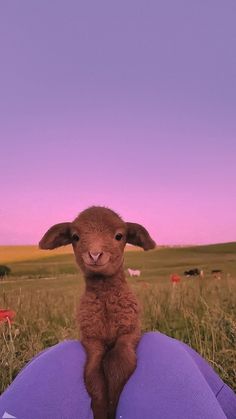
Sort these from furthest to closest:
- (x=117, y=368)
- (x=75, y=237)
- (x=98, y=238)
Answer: (x=75, y=237)
(x=98, y=238)
(x=117, y=368)

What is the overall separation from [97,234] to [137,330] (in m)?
0.59

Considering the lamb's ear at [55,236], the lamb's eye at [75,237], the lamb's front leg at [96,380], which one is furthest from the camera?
the lamb's ear at [55,236]

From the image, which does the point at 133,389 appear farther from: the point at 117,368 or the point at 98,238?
the point at 98,238

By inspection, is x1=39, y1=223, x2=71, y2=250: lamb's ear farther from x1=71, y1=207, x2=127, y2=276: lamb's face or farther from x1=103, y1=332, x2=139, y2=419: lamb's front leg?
x1=103, y1=332, x2=139, y2=419: lamb's front leg

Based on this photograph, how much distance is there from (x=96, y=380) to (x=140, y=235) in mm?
801

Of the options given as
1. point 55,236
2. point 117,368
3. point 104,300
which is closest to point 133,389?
point 117,368

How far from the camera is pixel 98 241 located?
9.53 feet

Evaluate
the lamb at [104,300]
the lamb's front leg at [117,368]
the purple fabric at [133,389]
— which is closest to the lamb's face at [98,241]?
the lamb at [104,300]

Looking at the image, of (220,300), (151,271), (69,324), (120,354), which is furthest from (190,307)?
(151,271)

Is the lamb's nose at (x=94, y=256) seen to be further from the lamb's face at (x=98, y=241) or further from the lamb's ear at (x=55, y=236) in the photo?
the lamb's ear at (x=55, y=236)

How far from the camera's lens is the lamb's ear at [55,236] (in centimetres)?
312

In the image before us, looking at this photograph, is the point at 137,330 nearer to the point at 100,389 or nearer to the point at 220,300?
the point at 100,389

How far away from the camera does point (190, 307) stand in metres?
7.96

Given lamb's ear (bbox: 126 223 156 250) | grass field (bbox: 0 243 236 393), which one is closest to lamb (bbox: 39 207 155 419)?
lamb's ear (bbox: 126 223 156 250)
